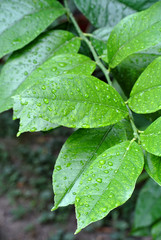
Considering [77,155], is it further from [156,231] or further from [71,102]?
[156,231]

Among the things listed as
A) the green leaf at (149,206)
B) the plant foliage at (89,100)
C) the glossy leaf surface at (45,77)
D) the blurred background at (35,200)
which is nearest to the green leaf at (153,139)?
the plant foliage at (89,100)

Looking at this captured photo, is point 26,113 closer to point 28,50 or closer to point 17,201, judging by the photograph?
point 28,50

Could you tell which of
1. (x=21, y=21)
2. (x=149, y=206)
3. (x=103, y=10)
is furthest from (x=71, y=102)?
(x=149, y=206)

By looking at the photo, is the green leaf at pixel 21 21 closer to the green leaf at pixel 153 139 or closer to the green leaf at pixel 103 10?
the green leaf at pixel 103 10

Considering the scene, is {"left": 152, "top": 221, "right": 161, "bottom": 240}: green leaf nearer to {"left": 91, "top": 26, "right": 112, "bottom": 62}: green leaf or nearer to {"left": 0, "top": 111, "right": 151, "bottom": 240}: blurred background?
{"left": 91, "top": 26, "right": 112, "bottom": 62}: green leaf

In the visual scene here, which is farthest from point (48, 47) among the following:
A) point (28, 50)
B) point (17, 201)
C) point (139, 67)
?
point (17, 201)

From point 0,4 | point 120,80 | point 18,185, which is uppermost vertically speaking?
point 0,4
